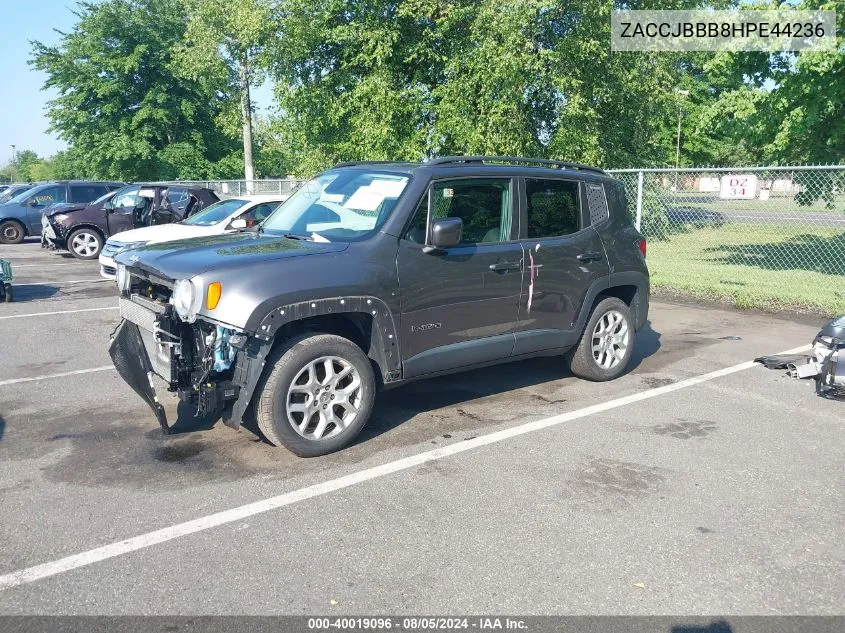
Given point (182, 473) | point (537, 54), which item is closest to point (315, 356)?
point (182, 473)

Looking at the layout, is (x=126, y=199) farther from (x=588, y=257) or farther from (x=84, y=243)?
(x=588, y=257)

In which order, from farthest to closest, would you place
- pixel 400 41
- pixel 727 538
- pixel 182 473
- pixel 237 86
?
pixel 237 86, pixel 400 41, pixel 182 473, pixel 727 538

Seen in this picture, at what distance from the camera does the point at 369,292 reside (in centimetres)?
496

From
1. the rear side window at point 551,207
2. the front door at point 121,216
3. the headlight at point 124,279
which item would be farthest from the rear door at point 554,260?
the front door at point 121,216

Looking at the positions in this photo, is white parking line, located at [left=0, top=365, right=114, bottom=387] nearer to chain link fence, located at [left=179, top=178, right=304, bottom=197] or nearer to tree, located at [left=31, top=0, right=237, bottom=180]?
chain link fence, located at [left=179, top=178, right=304, bottom=197]

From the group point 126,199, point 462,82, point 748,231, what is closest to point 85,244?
point 126,199

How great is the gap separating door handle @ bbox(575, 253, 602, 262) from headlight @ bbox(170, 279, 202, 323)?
3.24 metres

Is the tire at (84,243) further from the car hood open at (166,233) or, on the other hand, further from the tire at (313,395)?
the tire at (313,395)

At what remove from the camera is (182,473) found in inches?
181

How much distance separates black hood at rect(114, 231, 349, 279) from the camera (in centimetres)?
469

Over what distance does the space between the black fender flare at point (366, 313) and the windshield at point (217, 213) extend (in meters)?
7.67

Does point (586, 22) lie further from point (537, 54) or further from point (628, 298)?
point (628, 298)

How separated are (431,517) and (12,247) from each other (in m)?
19.8

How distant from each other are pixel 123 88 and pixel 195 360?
133ft
